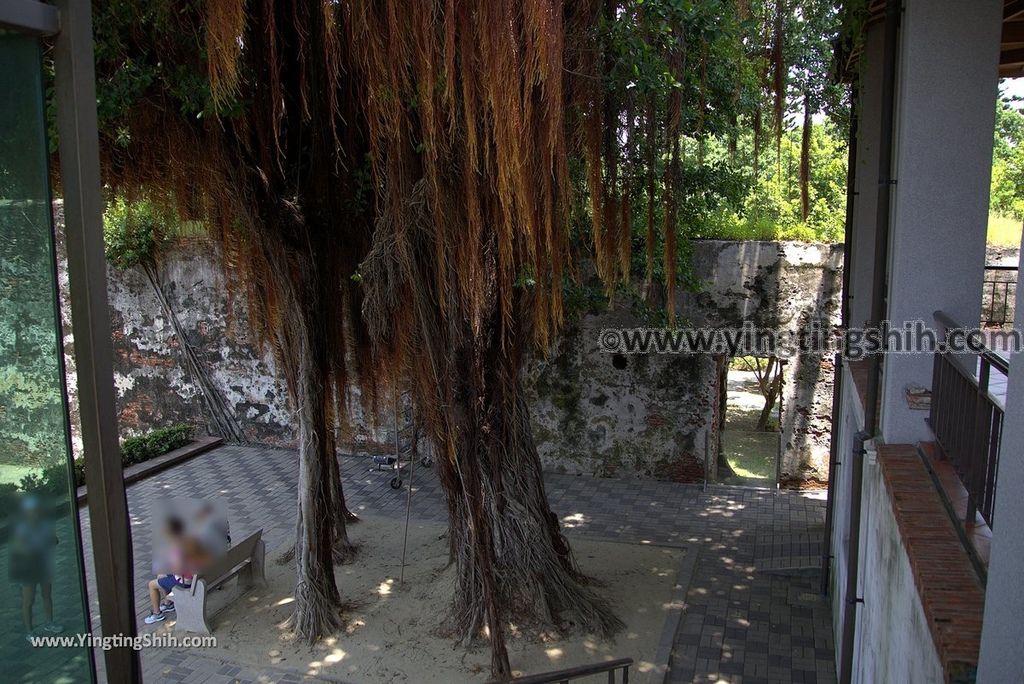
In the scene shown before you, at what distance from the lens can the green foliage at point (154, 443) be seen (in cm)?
1103

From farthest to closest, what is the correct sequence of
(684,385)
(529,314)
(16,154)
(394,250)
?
(684,385), (529,314), (394,250), (16,154)

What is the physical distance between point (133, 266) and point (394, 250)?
855 cm

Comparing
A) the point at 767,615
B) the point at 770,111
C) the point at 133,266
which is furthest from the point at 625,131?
the point at 133,266

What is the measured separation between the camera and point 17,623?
5.62 ft

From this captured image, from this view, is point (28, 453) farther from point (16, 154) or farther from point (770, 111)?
point (770, 111)

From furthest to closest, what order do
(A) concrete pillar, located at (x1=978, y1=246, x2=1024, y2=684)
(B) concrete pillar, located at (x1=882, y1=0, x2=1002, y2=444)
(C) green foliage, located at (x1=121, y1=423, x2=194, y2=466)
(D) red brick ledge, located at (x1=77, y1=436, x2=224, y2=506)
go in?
(C) green foliage, located at (x1=121, y1=423, x2=194, y2=466), (D) red brick ledge, located at (x1=77, y1=436, x2=224, y2=506), (B) concrete pillar, located at (x1=882, y1=0, x2=1002, y2=444), (A) concrete pillar, located at (x1=978, y1=246, x2=1024, y2=684)

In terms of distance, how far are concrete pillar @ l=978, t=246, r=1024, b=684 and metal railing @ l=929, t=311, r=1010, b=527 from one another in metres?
0.59

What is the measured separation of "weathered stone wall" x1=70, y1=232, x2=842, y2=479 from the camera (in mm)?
9570

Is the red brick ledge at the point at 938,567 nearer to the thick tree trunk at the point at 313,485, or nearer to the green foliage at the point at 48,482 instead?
the green foliage at the point at 48,482

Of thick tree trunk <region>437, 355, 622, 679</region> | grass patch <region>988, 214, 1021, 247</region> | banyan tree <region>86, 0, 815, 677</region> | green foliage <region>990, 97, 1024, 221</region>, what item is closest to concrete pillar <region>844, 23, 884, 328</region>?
banyan tree <region>86, 0, 815, 677</region>

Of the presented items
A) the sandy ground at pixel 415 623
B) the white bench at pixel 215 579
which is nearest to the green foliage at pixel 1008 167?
the sandy ground at pixel 415 623

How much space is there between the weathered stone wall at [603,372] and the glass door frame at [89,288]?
6.50 metres

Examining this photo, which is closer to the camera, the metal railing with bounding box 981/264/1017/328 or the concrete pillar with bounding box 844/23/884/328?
the concrete pillar with bounding box 844/23/884/328

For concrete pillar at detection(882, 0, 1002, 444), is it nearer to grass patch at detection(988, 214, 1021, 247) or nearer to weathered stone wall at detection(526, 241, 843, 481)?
weathered stone wall at detection(526, 241, 843, 481)
